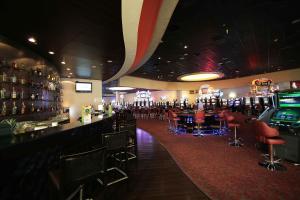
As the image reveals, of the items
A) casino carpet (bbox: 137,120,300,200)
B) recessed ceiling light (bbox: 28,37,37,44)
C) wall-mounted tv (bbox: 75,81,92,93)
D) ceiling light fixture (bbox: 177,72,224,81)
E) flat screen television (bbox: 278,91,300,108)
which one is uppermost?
ceiling light fixture (bbox: 177,72,224,81)

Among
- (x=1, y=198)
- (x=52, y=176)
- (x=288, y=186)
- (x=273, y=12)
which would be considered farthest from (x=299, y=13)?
(x=1, y=198)

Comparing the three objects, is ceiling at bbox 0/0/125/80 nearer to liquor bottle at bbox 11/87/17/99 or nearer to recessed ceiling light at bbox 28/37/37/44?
recessed ceiling light at bbox 28/37/37/44

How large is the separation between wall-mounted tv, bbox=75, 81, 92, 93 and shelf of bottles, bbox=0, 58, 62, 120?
401 centimetres

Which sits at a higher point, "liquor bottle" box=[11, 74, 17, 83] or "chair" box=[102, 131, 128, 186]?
"liquor bottle" box=[11, 74, 17, 83]

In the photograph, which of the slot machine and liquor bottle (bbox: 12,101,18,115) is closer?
the slot machine

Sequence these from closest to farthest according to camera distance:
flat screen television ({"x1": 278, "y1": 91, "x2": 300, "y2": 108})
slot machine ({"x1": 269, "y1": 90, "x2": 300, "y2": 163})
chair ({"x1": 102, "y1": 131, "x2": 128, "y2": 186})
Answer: chair ({"x1": 102, "y1": 131, "x2": 128, "y2": 186}), slot machine ({"x1": 269, "y1": 90, "x2": 300, "y2": 163}), flat screen television ({"x1": 278, "y1": 91, "x2": 300, "y2": 108})

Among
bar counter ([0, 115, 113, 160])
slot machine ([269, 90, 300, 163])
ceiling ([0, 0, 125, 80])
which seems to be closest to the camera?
bar counter ([0, 115, 113, 160])

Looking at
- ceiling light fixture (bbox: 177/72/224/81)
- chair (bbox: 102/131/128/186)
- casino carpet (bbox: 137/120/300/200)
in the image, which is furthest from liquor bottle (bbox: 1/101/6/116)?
ceiling light fixture (bbox: 177/72/224/81)

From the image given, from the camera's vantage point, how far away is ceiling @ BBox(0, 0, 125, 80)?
2873mm

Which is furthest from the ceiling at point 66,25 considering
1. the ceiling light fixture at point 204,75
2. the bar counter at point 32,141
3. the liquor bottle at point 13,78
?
the ceiling light fixture at point 204,75

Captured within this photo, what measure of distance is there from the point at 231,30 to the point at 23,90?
6.20 meters

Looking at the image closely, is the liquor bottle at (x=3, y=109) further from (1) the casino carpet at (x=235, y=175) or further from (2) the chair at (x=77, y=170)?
(1) the casino carpet at (x=235, y=175)

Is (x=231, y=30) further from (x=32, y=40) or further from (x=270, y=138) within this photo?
(x=32, y=40)

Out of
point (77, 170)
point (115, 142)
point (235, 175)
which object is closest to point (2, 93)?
point (115, 142)
